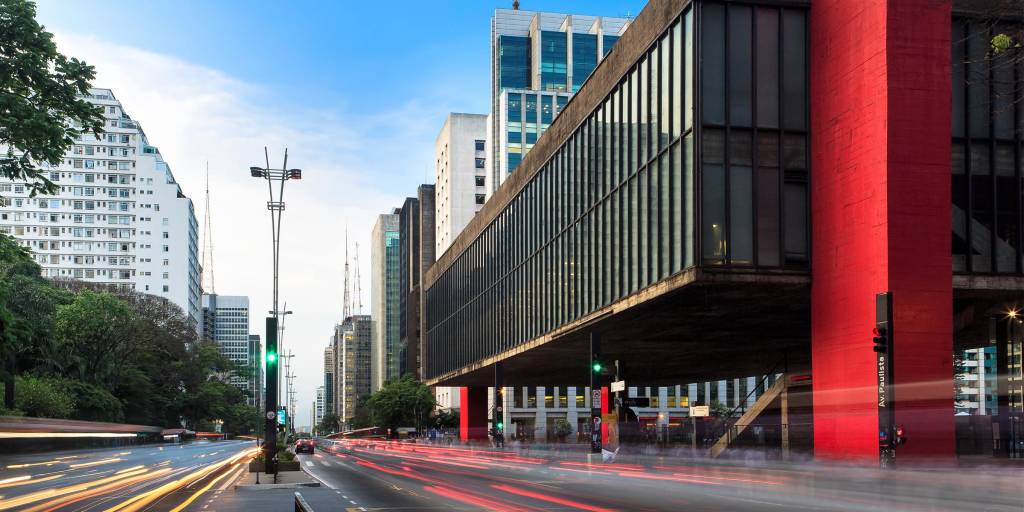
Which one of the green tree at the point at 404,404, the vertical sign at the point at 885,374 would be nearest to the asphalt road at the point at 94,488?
the vertical sign at the point at 885,374

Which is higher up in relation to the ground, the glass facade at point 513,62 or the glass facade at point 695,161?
the glass facade at point 513,62

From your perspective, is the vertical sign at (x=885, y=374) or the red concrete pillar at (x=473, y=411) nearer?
the vertical sign at (x=885, y=374)

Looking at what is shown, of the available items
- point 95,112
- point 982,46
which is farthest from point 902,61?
point 95,112

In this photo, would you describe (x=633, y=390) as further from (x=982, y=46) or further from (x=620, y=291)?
(x=982, y=46)

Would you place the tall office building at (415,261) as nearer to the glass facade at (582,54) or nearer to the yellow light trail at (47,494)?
the glass facade at (582,54)

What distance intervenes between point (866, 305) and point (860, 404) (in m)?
3.06

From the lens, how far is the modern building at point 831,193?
97.5 ft

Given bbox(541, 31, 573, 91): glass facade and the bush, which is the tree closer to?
the bush

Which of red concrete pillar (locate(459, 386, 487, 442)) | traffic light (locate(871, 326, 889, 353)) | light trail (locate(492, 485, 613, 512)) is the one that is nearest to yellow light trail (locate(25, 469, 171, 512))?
light trail (locate(492, 485, 613, 512))

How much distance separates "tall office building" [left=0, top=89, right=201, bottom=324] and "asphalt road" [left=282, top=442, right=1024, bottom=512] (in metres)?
169

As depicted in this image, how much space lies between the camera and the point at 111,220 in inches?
7643

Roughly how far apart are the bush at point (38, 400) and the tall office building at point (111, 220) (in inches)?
4608

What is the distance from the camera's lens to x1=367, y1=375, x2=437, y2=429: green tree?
129500mm

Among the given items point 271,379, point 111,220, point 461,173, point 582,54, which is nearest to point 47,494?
point 271,379
